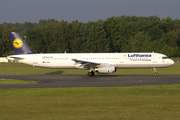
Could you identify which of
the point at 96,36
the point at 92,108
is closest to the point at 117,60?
the point at 92,108

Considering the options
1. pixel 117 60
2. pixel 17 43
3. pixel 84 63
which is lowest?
pixel 84 63

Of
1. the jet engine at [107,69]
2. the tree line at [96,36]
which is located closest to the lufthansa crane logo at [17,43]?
the jet engine at [107,69]

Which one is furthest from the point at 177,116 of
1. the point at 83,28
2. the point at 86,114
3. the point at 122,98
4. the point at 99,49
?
the point at 83,28

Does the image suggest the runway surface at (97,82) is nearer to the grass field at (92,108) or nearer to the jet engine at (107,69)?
the jet engine at (107,69)

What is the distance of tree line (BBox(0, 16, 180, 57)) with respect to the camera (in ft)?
399

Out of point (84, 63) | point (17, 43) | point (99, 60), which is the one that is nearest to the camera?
point (84, 63)

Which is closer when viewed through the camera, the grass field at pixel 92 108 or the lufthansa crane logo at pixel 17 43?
the grass field at pixel 92 108

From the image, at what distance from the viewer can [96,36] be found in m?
124

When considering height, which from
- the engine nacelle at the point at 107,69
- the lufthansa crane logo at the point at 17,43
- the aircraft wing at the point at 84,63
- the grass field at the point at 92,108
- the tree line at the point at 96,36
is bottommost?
the grass field at the point at 92,108

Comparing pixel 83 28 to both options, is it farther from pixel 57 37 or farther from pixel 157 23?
pixel 157 23

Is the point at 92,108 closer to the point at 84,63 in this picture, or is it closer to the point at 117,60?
the point at 84,63

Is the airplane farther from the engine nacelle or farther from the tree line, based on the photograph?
the tree line

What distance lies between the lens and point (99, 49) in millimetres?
123375

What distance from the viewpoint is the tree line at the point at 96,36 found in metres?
122
